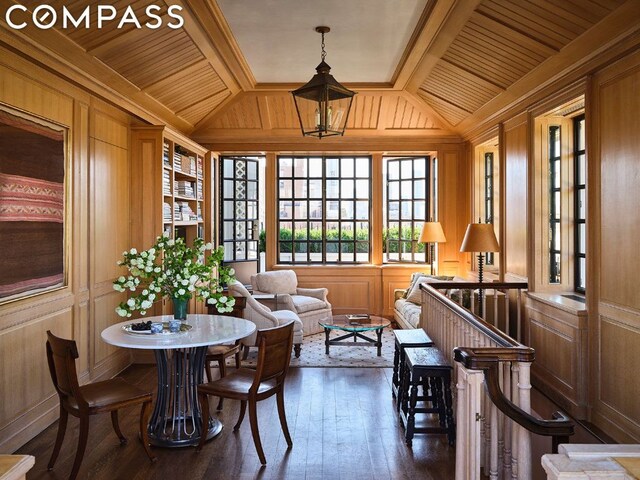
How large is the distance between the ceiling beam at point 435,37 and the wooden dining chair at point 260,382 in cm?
283

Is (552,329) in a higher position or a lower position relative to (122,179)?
lower

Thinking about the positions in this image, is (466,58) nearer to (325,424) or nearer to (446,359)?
(446,359)

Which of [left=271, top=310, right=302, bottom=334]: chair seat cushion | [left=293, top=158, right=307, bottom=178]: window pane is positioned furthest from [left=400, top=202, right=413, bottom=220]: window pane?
[left=271, top=310, right=302, bottom=334]: chair seat cushion

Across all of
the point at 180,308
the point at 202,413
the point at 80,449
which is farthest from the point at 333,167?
the point at 80,449

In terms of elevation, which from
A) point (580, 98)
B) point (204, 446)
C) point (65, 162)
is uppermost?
point (580, 98)

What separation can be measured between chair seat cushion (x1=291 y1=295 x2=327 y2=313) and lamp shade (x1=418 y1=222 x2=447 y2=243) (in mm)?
1687

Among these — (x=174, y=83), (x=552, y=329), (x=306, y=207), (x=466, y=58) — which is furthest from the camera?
(x=306, y=207)

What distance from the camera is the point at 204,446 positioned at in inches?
144

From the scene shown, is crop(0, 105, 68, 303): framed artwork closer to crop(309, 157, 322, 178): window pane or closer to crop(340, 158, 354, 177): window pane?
crop(309, 157, 322, 178): window pane

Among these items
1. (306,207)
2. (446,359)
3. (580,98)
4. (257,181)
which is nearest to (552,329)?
(446,359)

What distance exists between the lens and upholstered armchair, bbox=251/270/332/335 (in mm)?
7020

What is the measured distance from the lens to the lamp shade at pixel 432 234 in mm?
7523

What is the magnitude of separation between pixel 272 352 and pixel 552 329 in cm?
260

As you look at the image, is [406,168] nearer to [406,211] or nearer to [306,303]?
[406,211]
